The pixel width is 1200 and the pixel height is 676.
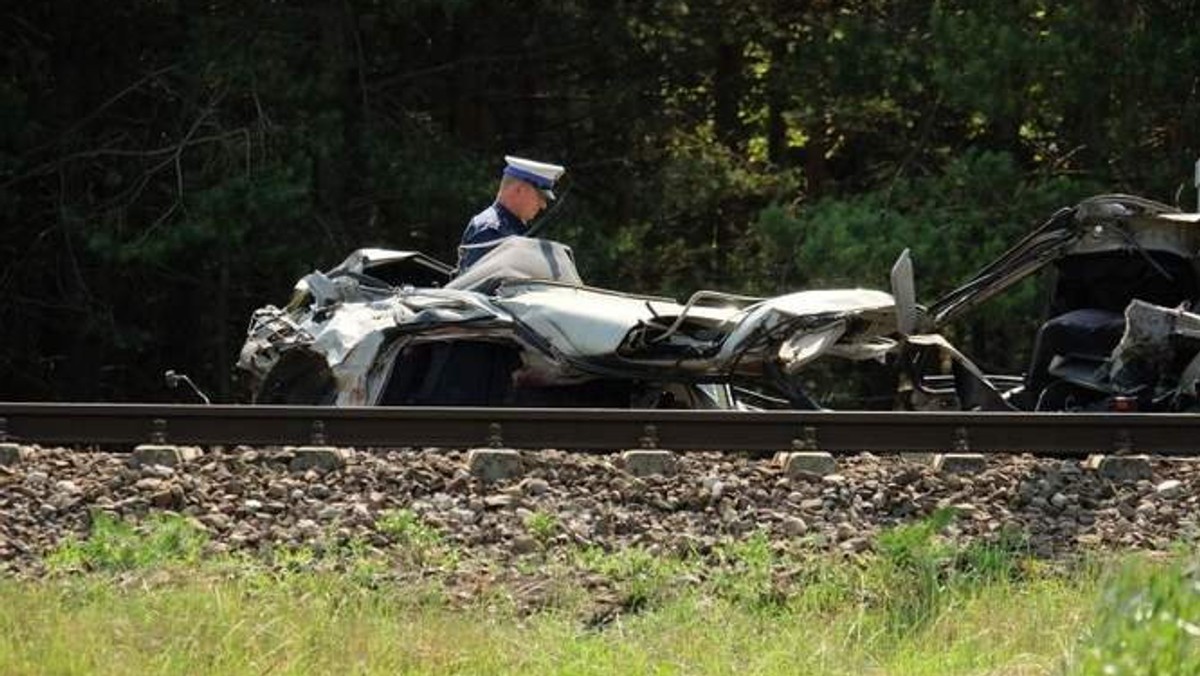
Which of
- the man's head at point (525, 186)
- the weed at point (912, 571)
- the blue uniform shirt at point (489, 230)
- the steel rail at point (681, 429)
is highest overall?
the man's head at point (525, 186)

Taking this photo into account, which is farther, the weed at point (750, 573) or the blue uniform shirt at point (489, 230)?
the blue uniform shirt at point (489, 230)

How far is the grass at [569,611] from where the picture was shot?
696 cm

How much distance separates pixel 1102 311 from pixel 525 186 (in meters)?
3.26

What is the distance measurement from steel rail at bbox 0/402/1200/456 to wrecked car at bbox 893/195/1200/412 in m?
0.89

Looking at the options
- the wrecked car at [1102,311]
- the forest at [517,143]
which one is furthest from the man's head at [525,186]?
the forest at [517,143]

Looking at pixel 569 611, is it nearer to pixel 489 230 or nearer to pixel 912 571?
pixel 912 571

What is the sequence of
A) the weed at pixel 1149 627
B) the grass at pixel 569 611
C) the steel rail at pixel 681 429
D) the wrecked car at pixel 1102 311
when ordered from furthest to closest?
the wrecked car at pixel 1102 311 → the steel rail at pixel 681 429 → the grass at pixel 569 611 → the weed at pixel 1149 627

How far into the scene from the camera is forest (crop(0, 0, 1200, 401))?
21984 mm

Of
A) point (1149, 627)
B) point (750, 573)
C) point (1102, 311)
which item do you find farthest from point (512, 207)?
point (1149, 627)

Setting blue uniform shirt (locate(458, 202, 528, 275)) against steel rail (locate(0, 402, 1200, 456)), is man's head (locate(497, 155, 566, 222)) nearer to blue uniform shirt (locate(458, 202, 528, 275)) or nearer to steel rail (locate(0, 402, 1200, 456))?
blue uniform shirt (locate(458, 202, 528, 275))

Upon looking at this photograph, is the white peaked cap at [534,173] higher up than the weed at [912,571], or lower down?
higher up

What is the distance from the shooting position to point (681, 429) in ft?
34.3

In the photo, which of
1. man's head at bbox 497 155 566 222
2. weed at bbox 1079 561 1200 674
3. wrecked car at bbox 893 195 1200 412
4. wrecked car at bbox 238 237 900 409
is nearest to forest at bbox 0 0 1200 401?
man's head at bbox 497 155 566 222

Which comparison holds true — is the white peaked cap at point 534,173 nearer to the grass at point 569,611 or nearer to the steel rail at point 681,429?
the steel rail at point 681,429
